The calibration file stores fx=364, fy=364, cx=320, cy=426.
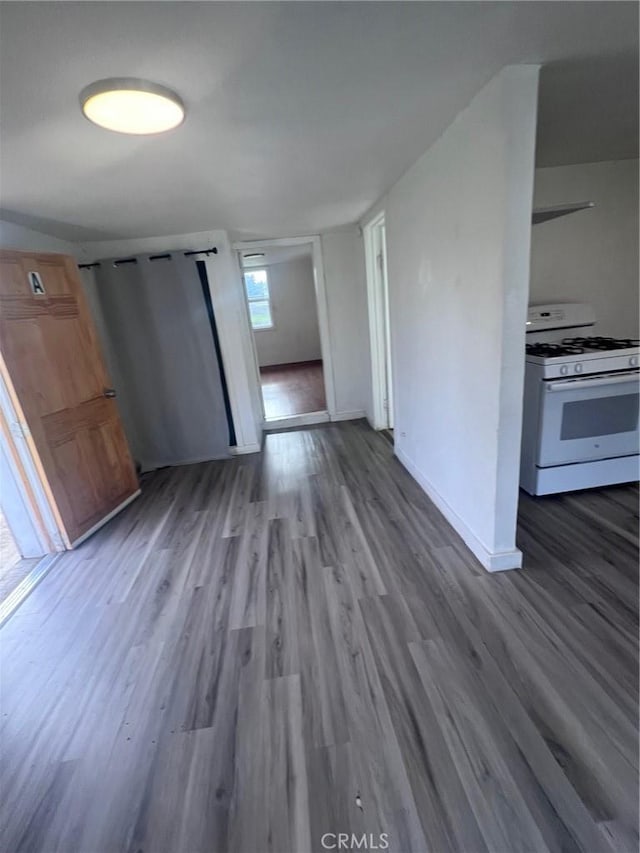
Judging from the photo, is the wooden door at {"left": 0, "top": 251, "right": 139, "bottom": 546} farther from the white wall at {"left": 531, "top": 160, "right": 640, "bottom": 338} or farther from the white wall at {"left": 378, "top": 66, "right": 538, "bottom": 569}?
the white wall at {"left": 531, "top": 160, "right": 640, "bottom": 338}

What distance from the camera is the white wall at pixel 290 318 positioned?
8469 millimetres

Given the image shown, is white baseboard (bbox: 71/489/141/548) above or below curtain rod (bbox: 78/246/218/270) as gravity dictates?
below

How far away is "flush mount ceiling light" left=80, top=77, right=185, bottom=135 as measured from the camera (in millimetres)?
1180

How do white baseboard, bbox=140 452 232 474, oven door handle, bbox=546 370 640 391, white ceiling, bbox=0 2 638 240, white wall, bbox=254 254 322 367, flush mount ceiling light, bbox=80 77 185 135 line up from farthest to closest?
white wall, bbox=254 254 322 367 < white baseboard, bbox=140 452 232 474 < oven door handle, bbox=546 370 640 391 < flush mount ceiling light, bbox=80 77 185 135 < white ceiling, bbox=0 2 638 240

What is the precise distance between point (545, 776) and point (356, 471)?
2.25 m

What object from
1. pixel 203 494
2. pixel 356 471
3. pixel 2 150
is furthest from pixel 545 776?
pixel 2 150

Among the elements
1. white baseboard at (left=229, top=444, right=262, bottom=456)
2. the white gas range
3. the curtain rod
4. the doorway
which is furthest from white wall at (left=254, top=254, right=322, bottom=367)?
the white gas range

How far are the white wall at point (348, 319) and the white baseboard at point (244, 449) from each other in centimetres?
119

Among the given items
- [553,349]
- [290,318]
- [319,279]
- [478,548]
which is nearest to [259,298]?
[290,318]

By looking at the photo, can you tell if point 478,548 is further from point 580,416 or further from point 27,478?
point 27,478

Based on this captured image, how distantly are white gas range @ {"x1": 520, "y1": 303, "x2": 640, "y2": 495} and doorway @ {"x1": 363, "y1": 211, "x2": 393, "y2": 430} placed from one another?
4.56 ft

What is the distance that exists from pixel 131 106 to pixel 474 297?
1.55 meters

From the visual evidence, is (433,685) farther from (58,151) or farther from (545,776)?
(58,151)

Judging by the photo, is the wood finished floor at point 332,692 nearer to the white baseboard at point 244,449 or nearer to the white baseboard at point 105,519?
the white baseboard at point 105,519
